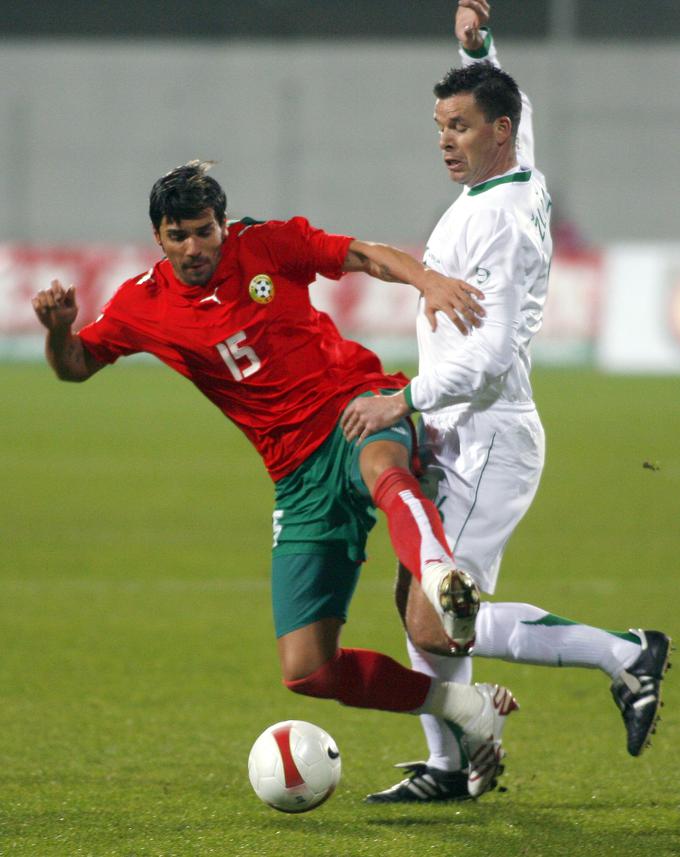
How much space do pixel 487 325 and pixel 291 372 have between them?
0.75 metres

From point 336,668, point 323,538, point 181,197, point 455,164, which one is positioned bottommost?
point 336,668

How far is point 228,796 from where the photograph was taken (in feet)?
15.7

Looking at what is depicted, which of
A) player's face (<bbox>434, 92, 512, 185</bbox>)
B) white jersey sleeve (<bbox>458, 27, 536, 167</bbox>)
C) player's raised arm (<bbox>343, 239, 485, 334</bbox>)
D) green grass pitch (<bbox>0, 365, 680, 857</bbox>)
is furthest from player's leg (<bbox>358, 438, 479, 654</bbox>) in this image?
white jersey sleeve (<bbox>458, 27, 536, 167</bbox>)

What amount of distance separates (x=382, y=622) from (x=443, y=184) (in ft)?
72.2

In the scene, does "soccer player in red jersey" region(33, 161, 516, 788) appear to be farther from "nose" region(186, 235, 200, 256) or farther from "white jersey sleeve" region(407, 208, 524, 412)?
"white jersey sleeve" region(407, 208, 524, 412)

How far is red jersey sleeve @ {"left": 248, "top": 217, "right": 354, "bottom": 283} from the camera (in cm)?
478

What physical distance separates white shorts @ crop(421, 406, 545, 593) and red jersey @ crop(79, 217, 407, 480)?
0.43m

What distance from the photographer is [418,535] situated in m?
→ 4.20

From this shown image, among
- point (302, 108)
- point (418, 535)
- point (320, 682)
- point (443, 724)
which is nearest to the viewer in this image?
point (418, 535)

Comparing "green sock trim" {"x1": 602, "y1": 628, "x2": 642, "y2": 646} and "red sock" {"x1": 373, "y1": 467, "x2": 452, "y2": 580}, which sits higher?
"red sock" {"x1": 373, "y1": 467, "x2": 452, "y2": 580}

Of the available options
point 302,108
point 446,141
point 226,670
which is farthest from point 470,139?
point 302,108

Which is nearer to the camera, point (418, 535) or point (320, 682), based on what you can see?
point (418, 535)

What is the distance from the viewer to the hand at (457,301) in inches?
172

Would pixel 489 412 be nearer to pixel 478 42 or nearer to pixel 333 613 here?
pixel 333 613
